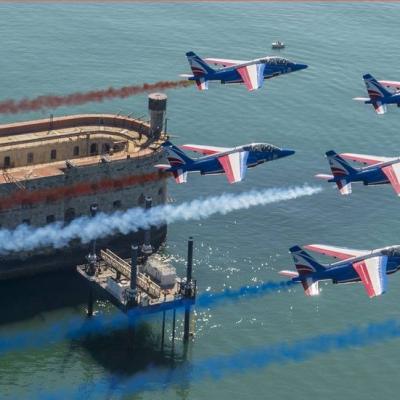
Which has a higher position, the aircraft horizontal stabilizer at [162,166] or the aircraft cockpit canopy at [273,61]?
the aircraft cockpit canopy at [273,61]

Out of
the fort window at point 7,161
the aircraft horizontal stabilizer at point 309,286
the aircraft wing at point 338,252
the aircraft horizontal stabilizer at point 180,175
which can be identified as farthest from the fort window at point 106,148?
the aircraft horizontal stabilizer at point 309,286

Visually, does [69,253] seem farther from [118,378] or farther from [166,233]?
[118,378]

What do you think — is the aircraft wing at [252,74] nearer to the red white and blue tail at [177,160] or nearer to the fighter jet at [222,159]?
the fighter jet at [222,159]

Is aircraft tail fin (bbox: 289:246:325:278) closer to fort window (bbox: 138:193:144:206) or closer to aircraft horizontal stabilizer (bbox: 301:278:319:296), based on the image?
aircraft horizontal stabilizer (bbox: 301:278:319:296)

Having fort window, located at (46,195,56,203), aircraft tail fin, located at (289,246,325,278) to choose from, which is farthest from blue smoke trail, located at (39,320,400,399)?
fort window, located at (46,195,56,203)

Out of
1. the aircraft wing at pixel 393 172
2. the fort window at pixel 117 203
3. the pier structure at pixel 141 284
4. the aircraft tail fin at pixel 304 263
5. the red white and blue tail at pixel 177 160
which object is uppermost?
the aircraft wing at pixel 393 172

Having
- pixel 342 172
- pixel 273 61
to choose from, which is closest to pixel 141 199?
pixel 273 61

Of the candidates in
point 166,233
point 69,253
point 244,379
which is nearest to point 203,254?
point 166,233
